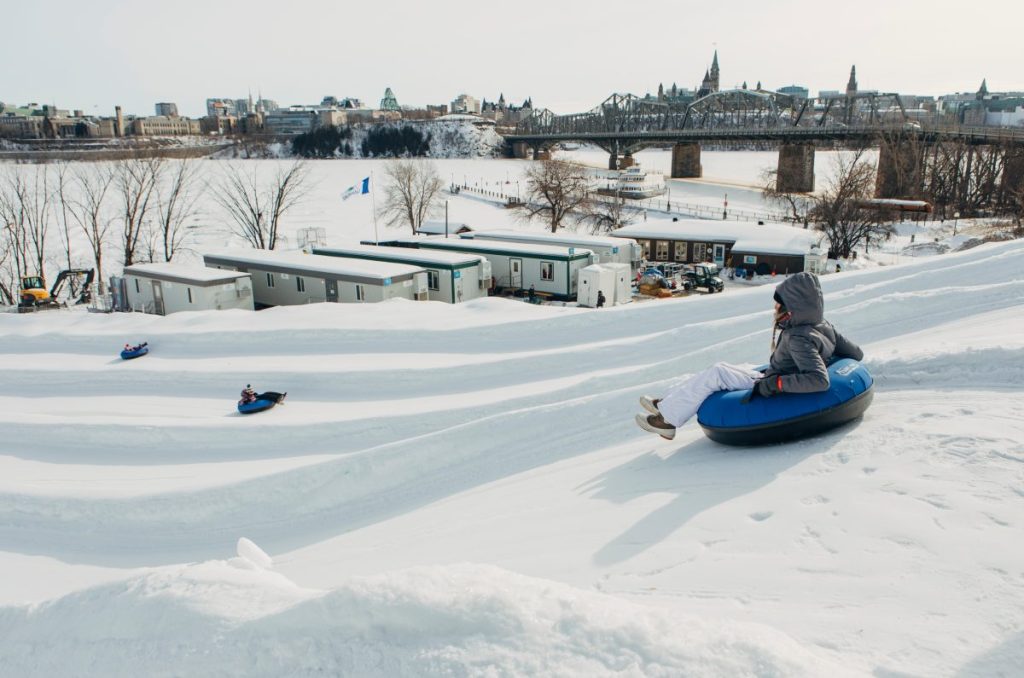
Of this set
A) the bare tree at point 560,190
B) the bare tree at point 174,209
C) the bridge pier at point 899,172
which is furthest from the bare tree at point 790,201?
the bare tree at point 174,209

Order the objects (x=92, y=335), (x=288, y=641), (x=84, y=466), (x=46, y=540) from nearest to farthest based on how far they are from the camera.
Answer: (x=288, y=641) → (x=46, y=540) → (x=84, y=466) → (x=92, y=335)

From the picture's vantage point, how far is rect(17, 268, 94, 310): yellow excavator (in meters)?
26.1

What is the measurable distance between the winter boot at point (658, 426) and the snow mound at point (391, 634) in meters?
3.12

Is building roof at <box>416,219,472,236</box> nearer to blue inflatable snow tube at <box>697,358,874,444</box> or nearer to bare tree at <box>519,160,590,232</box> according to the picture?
bare tree at <box>519,160,590,232</box>

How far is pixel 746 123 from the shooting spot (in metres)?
86.2

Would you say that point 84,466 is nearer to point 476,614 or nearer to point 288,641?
point 288,641

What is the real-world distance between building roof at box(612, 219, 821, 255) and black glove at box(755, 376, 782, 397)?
25.8 metres

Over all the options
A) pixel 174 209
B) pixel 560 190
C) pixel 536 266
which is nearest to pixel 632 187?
pixel 560 190

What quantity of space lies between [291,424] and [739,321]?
8.24 meters

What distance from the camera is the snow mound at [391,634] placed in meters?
3.15

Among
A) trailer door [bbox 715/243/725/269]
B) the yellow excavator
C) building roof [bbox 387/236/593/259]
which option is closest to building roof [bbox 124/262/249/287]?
the yellow excavator

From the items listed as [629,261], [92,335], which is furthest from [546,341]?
[629,261]

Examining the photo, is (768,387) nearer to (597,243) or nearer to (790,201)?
(597,243)

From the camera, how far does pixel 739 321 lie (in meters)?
12.4
